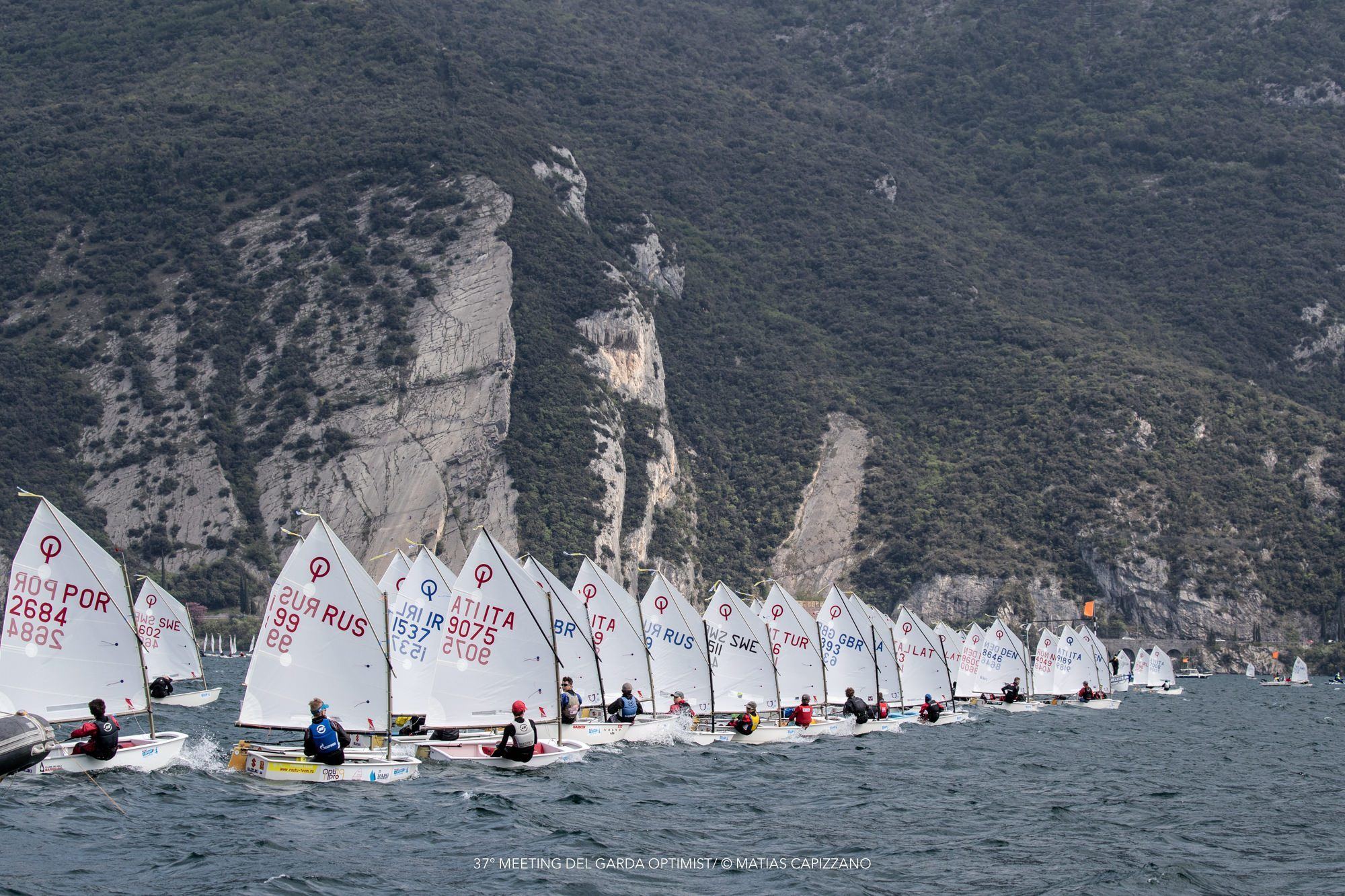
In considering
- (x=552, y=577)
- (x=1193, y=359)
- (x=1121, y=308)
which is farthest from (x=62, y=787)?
(x=1121, y=308)

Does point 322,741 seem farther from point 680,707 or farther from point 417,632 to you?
point 680,707

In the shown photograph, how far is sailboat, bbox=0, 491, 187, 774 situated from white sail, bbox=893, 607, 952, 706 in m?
35.5

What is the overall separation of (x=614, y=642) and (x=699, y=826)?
1832cm

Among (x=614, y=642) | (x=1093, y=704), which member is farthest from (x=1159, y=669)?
(x=614, y=642)

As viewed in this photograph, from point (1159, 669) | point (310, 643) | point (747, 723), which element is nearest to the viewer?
point (310, 643)

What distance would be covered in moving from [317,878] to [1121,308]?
585 feet

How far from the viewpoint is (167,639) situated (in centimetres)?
7131

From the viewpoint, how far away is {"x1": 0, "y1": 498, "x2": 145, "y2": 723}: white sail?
34.1 metres

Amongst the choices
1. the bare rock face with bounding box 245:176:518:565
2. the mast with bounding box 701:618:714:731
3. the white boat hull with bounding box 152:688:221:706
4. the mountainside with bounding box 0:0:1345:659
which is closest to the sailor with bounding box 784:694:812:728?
the mast with bounding box 701:618:714:731

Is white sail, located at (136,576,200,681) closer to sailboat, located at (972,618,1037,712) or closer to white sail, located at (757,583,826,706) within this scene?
white sail, located at (757,583,826,706)

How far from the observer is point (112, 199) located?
16950 cm

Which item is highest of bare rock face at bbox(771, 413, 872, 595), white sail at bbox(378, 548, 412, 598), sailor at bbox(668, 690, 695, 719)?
bare rock face at bbox(771, 413, 872, 595)

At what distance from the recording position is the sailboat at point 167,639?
69062mm

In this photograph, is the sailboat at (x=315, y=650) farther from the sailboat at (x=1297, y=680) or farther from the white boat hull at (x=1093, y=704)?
the sailboat at (x=1297, y=680)
